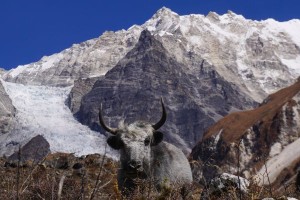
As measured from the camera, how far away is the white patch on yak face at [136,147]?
10.0 m

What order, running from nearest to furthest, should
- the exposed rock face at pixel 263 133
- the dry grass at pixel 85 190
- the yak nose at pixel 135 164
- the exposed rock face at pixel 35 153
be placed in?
the dry grass at pixel 85 190
the exposed rock face at pixel 35 153
the yak nose at pixel 135 164
the exposed rock face at pixel 263 133

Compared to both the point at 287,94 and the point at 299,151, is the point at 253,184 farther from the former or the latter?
the point at 287,94

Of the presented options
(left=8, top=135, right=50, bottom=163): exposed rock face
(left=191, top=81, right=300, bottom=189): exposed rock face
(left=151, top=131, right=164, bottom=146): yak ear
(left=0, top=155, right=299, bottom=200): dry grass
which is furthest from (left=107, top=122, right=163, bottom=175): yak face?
(left=191, top=81, right=300, bottom=189): exposed rock face

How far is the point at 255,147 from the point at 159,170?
69.3 m

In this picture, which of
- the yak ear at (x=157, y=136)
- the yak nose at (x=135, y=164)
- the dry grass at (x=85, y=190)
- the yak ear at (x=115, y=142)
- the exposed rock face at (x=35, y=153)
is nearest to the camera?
Answer: the dry grass at (x=85, y=190)

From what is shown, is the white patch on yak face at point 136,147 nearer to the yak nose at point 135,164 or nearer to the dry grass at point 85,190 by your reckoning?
the yak nose at point 135,164

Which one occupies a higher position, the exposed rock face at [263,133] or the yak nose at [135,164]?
the exposed rock face at [263,133]

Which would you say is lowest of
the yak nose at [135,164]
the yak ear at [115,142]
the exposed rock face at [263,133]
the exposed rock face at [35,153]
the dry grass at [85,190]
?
the dry grass at [85,190]

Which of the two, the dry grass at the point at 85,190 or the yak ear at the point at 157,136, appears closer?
the dry grass at the point at 85,190

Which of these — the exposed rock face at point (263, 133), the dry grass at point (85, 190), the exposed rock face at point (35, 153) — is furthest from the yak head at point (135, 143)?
the exposed rock face at point (263, 133)

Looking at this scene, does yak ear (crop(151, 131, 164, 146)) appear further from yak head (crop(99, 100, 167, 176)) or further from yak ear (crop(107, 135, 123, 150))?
yak ear (crop(107, 135, 123, 150))

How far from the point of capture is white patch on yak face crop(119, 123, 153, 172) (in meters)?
10.0

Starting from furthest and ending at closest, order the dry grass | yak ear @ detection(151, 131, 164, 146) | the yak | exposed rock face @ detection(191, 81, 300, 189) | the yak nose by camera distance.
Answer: exposed rock face @ detection(191, 81, 300, 189) < yak ear @ detection(151, 131, 164, 146) < the yak < the yak nose < the dry grass

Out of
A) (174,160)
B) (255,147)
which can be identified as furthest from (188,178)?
(255,147)
